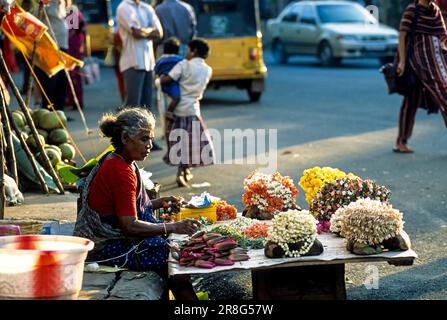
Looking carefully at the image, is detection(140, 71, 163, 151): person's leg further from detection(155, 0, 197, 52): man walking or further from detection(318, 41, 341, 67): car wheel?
detection(318, 41, 341, 67): car wheel

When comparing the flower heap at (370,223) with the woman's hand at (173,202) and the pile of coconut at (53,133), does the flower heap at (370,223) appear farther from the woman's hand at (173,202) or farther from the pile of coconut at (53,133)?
the pile of coconut at (53,133)

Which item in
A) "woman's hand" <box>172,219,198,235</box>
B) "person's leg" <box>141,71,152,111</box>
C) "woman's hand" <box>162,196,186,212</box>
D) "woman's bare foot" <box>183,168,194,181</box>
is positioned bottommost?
"woman's bare foot" <box>183,168,194,181</box>

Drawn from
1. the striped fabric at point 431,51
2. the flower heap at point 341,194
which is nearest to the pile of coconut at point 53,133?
the striped fabric at point 431,51

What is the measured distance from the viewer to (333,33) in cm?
2630

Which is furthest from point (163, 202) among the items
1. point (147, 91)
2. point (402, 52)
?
point (147, 91)

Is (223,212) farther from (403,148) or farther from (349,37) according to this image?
(349,37)

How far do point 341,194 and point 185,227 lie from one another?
1279mm

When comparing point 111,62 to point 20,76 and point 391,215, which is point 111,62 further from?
point 20,76

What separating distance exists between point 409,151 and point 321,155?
107 centimetres

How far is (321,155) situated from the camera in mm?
12742

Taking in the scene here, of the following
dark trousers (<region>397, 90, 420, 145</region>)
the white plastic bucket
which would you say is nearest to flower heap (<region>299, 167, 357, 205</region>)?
the white plastic bucket

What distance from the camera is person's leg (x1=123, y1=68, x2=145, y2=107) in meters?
13.5

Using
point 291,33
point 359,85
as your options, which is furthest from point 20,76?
point 359,85

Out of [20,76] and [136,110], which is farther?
[20,76]
